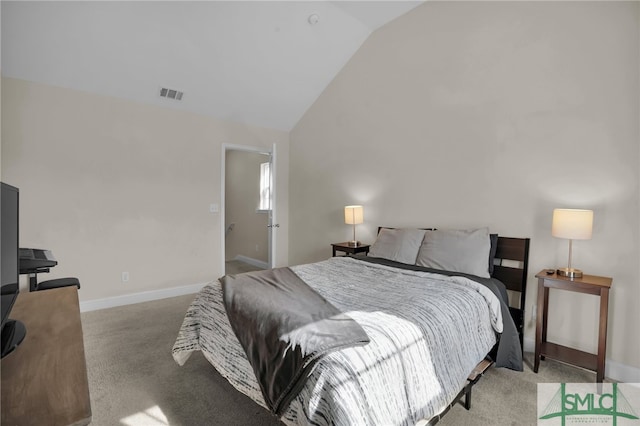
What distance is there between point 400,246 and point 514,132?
1.46 metres

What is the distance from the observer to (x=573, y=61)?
253 centimetres

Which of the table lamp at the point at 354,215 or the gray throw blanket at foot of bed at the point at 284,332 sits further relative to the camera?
the table lamp at the point at 354,215

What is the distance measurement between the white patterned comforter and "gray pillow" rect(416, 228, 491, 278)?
36 centimetres

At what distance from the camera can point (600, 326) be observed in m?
2.16

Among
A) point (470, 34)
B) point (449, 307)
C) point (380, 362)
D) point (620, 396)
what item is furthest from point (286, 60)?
point (620, 396)

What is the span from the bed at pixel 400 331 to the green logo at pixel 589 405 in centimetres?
29

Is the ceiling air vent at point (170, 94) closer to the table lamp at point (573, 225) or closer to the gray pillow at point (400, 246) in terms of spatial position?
the gray pillow at point (400, 246)

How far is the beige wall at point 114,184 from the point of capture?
3.19 metres

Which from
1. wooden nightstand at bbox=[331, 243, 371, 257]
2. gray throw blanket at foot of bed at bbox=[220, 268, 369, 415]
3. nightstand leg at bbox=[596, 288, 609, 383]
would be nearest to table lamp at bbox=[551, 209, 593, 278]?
nightstand leg at bbox=[596, 288, 609, 383]

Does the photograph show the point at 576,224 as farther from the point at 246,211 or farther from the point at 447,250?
the point at 246,211

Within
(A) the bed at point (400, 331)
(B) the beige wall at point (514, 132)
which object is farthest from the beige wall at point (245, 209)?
(A) the bed at point (400, 331)

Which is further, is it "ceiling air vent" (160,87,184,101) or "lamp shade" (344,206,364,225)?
"lamp shade" (344,206,364,225)

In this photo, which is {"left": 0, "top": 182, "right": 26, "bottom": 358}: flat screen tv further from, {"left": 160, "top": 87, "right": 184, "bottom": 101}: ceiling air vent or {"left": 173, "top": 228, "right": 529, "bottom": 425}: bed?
{"left": 160, "top": 87, "right": 184, "bottom": 101}: ceiling air vent

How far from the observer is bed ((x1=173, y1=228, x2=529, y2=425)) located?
4.10 ft
